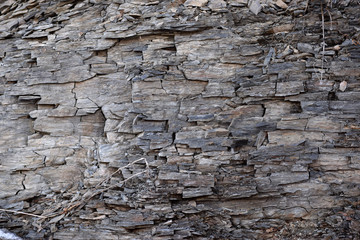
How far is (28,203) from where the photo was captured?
19.1ft

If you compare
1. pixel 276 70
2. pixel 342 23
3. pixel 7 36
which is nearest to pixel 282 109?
pixel 276 70

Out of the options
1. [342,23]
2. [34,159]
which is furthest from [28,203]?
[342,23]

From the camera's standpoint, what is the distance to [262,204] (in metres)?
5.17

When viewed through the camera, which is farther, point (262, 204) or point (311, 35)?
point (311, 35)

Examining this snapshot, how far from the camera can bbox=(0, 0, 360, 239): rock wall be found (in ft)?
16.9

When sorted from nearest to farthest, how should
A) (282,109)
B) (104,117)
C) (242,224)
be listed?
1. (242,224)
2. (282,109)
3. (104,117)

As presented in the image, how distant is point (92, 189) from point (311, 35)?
4673 mm

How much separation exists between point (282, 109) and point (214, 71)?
136cm

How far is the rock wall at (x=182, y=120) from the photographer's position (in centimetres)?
514

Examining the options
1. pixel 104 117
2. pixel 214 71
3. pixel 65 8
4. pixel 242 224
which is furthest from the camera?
pixel 65 8

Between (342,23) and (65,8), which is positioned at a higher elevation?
(65,8)

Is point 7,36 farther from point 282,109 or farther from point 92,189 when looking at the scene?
point 282,109

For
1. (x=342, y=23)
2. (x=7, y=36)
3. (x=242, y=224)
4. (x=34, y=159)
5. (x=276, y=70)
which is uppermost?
(x=7, y=36)

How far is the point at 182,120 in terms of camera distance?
5.84 metres
